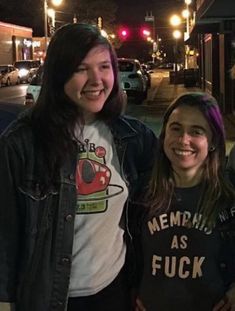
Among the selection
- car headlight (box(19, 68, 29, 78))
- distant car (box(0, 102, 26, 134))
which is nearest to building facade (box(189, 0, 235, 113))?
distant car (box(0, 102, 26, 134))

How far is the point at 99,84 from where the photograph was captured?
94.1 inches

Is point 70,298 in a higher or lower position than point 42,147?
lower

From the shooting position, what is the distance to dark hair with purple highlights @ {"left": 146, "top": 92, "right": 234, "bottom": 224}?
2410 mm

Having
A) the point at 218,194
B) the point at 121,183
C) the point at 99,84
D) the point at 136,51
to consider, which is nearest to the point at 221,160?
the point at 218,194

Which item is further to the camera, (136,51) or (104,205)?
(136,51)

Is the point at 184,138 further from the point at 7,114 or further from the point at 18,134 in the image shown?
the point at 7,114

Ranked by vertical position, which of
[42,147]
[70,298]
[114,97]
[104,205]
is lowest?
[70,298]

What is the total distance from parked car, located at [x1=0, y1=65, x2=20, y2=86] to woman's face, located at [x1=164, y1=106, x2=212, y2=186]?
125 ft

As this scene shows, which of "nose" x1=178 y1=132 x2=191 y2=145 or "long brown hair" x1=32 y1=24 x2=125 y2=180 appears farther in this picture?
"nose" x1=178 y1=132 x2=191 y2=145

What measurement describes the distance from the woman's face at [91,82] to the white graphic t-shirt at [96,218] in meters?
0.11

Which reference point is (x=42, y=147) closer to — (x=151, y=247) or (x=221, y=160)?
(x=151, y=247)

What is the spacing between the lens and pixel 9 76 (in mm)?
40250

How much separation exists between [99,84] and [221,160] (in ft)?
1.98

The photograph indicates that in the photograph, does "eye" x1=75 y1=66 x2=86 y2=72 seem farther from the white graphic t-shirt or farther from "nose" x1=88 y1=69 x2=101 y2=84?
the white graphic t-shirt
